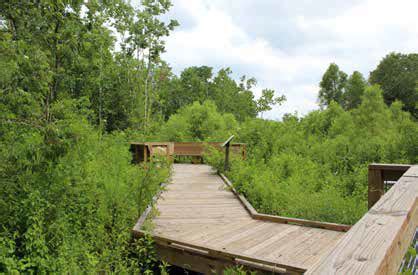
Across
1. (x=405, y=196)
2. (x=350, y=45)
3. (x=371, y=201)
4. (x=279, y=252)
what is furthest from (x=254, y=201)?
(x=350, y=45)

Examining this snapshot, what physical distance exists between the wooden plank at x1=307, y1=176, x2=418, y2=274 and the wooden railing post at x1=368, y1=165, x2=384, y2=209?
1763 mm

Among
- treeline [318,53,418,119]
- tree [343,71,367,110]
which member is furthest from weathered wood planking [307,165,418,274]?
tree [343,71,367,110]

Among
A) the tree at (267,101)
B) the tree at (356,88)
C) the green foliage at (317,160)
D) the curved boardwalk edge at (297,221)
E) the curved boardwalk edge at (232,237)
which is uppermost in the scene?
the tree at (356,88)

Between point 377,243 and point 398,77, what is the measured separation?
102 ft

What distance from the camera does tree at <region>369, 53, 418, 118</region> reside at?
26.8 m

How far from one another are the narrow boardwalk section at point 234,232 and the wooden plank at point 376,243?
1853mm

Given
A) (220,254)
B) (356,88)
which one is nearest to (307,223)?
(220,254)

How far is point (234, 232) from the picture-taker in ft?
15.5

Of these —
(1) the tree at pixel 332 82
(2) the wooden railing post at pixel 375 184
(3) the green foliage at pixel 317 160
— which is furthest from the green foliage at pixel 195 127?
(1) the tree at pixel 332 82

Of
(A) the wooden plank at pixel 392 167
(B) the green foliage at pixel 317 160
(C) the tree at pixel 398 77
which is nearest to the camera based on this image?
(A) the wooden plank at pixel 392 167

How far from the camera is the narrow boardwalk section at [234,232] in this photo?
12.4 ft

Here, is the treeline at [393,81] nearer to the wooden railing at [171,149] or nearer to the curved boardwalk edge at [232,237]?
the wooden railing at [171,149]

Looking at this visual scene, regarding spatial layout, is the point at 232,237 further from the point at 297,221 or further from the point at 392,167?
the point at 392,167

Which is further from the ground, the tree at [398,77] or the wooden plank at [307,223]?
the tree at [398,77]
